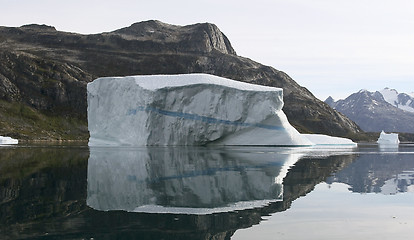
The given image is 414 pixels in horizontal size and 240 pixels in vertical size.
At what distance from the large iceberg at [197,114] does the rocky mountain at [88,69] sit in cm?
5820

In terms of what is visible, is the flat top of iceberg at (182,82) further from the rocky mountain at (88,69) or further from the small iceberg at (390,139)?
the rocky mountain at (88,69)

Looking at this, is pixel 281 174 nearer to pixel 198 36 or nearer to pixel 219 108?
pixel 219 108

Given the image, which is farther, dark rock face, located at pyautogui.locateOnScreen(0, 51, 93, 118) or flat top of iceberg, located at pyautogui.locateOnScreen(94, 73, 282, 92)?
dark rock face, located at pyautogui.locateOnScreen(0, 51, 93, 118)

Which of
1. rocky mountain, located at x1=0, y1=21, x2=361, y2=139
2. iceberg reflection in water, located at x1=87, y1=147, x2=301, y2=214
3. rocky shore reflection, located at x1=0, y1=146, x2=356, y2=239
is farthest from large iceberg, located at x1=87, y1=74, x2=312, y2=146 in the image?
rocky mountain, located at x1=0, y1=21, x2=361, y2=139

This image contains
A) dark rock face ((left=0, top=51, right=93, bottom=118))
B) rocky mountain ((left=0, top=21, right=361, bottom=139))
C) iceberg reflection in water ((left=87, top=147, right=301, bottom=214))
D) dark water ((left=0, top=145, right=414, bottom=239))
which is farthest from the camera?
dark rock face ((left=0, top=51, right=93, bottom=118))

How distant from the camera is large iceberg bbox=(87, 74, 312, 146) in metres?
43.1

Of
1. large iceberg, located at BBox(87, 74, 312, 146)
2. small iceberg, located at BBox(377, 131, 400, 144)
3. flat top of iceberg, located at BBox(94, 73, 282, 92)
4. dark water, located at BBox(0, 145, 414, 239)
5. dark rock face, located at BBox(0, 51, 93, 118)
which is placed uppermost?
dark rock face, located at BBox(0, 51, 93, 118)

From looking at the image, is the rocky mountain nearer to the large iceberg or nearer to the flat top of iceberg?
the large iceberg

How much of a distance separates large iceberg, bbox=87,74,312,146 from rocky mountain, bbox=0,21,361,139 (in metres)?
58.2

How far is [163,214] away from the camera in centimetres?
899

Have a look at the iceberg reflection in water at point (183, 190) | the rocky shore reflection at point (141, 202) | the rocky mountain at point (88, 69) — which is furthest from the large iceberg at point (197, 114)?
the rocky mountain at point (88, 69)

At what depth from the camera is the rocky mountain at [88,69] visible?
11438cm

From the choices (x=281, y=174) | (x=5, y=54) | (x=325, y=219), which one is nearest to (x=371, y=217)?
(x=325, y=219)

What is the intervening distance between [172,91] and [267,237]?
→ 120ft
